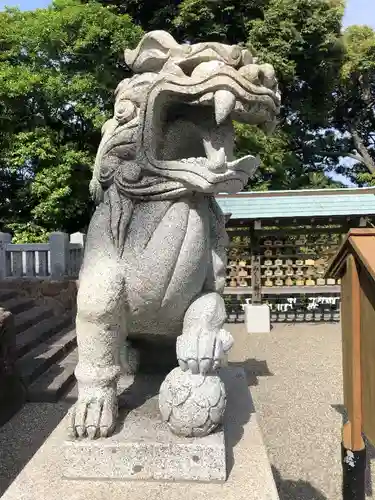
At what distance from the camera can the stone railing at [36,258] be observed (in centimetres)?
843

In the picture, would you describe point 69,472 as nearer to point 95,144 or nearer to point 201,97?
point 201,97

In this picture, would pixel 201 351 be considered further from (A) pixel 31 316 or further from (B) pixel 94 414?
(A) pixel 31 316

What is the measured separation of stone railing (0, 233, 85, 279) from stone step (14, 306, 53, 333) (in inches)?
30.9

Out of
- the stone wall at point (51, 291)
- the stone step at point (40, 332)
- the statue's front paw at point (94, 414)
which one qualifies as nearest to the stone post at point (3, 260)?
the stone wall at point (51, 291)

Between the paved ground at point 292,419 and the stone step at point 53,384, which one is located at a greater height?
the stone step at point 53,384

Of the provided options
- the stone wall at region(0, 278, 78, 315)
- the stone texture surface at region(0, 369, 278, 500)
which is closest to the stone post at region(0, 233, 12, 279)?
the stone wall at region(0, 278, 78, 315)

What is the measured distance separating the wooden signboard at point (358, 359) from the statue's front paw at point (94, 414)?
5.08 ft

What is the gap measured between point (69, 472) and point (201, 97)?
129cm

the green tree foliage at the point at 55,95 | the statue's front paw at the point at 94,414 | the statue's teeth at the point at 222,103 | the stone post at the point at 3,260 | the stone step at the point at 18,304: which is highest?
the green tree foliage at the point at 55,95

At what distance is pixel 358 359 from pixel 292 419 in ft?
7.06

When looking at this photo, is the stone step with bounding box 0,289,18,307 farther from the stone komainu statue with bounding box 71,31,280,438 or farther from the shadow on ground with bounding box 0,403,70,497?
the stone komainu statue with bounding box 71,31,280,438

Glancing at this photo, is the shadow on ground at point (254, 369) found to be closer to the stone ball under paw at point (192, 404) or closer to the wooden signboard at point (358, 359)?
the wooden signboard at point (358, 359)

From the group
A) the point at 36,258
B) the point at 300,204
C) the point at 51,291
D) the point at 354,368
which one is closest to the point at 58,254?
the point at 36,258

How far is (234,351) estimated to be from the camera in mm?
7484
